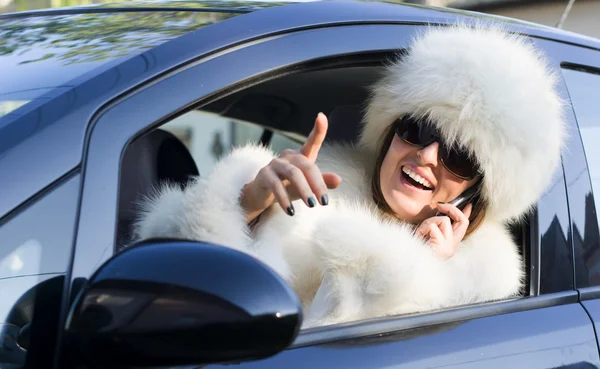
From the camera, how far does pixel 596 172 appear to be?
2.03 metres

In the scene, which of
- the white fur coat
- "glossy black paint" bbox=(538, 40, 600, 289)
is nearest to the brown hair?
the white fur coat

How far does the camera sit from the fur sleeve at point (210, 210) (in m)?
1.68

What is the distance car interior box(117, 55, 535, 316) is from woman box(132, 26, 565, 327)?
0.28ft

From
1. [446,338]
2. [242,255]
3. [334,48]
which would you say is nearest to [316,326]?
[446,338]

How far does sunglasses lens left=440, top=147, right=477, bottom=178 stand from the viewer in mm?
2018

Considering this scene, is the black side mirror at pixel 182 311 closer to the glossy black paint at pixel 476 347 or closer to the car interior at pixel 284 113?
the glossy black paint at pixel 476 347

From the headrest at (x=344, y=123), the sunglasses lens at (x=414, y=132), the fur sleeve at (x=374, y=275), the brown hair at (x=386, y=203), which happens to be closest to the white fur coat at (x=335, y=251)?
the fur sleeve at (x=374, y=275)

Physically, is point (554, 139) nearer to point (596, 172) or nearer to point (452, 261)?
point (596, 172)

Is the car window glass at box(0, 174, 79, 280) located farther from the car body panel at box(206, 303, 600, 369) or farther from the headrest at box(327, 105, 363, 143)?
the headrest at box(327, 105, 363, 143)

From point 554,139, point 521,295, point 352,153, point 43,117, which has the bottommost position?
point 521,295

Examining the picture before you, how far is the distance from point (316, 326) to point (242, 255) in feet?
1.41

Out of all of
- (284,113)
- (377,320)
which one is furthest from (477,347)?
(284,113)

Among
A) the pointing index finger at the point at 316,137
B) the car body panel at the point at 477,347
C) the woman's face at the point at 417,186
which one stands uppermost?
the pointing index finger at the point at 316,137

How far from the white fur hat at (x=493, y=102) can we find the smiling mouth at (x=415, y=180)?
0.13 m
